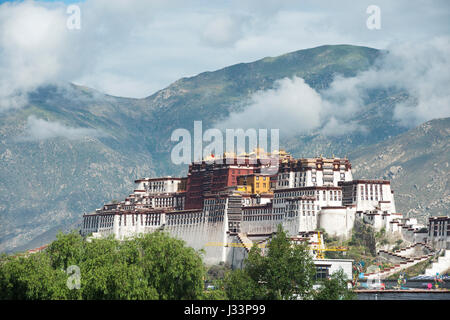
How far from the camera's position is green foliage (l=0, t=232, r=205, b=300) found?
394 feet

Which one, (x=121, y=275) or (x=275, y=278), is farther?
(x=275, y=278)

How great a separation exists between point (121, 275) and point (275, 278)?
1854 centimetres

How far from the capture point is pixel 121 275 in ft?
A: 394

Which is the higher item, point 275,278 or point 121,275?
point 275,278

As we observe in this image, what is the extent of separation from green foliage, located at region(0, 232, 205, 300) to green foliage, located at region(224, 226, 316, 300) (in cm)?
443

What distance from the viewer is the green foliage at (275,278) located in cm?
12469

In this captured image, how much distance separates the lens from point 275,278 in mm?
128375
